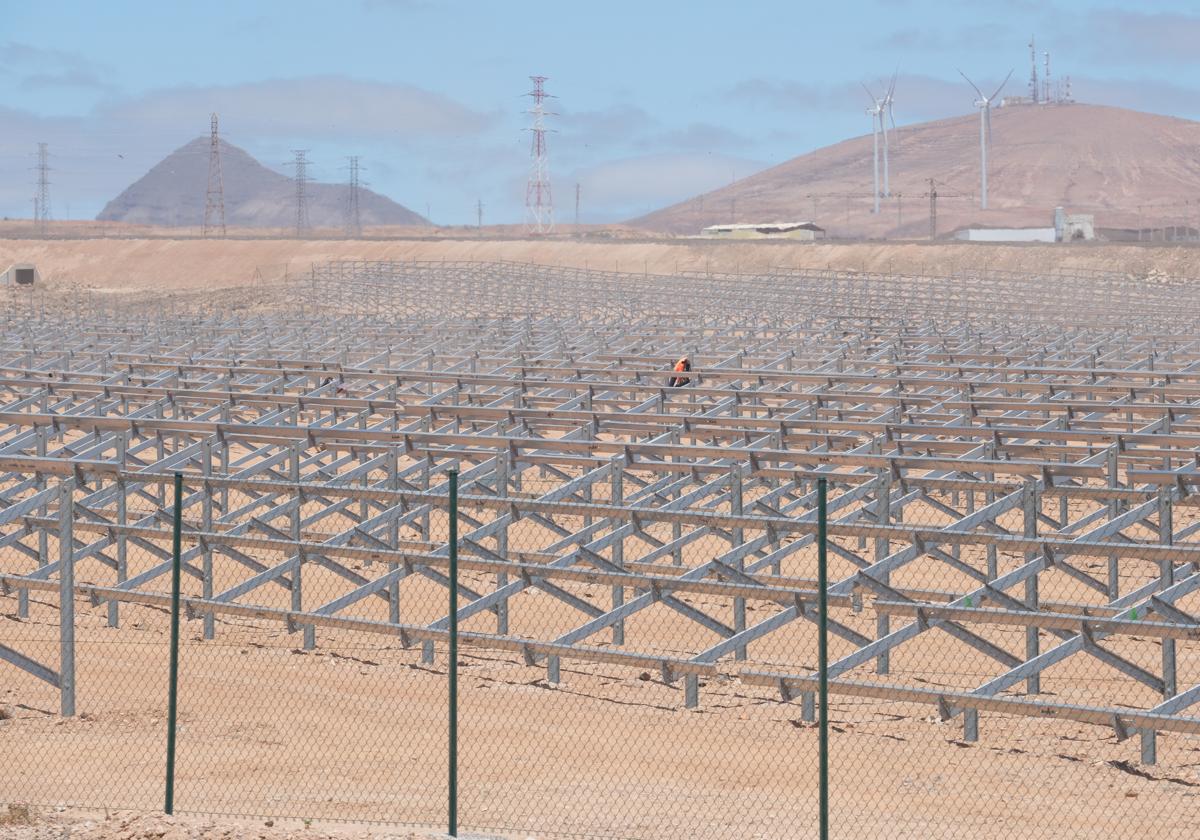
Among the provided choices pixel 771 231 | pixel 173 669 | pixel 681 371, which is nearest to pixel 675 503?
pixel 173 669

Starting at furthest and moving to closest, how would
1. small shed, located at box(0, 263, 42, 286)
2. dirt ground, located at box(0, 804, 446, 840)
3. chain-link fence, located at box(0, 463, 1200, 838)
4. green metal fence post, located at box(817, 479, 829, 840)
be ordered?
small shed, located at box(0, 263, 42, 286), chain-link fence, located at box(0, 463, 1200, 838), dirt ground, located at box(0, 804, 446, 840), green metal fence post, located at box(817, 479, 829, 840)

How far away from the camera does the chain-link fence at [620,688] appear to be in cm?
1082

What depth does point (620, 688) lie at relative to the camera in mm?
14352

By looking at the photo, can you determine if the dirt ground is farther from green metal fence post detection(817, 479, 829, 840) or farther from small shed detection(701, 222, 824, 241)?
small shed detection(701, 222, 824, 241)

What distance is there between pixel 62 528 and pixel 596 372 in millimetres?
18795

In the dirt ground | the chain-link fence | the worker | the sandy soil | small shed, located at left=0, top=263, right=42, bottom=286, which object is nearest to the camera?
the dirt ground

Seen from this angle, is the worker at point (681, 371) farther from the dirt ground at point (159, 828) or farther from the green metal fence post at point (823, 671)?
the dirt ground at point (159, 828)

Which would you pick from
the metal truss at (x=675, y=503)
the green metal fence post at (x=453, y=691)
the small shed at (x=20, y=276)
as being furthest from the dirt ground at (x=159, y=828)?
the small shed at (x=20, y=276)

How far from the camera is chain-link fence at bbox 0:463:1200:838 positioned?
10820mm

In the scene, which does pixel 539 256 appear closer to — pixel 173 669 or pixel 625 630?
pixel 625 630

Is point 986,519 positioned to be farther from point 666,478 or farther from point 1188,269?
point 1188,269

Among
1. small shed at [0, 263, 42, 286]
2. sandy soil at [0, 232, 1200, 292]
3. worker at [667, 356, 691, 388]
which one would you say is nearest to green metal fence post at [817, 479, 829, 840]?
worker at [667, 356, 691, 388]

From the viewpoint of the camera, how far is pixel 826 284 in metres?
65.6

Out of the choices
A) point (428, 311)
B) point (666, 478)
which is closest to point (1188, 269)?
point (428, 311)
